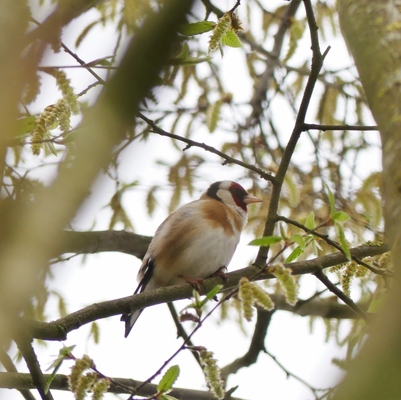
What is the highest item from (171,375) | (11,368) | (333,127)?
(333,127)

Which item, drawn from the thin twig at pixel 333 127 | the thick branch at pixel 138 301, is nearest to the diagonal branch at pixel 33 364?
the thick branch at pixel 138 301

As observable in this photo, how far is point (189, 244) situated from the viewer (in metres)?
4.58

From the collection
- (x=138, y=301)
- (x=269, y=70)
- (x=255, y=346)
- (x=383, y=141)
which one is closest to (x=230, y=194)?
(x=269, y=70)

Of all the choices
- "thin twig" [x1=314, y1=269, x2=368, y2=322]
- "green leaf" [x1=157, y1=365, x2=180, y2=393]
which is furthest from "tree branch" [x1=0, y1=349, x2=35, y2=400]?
"thin twig" [x1=314, y1=269, x2=368, y2=322]

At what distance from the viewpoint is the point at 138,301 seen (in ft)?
9.27

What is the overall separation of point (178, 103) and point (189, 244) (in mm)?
1352

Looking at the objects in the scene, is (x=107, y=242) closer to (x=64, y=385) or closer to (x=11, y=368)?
→ (x=64, y=385)

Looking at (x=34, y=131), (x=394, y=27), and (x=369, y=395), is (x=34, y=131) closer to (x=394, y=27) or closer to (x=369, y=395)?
(x=394, y=27)

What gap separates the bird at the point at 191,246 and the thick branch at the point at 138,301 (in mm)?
772

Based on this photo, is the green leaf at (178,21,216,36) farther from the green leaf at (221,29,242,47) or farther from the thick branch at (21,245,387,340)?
the thick branch at (21,245,387,340)

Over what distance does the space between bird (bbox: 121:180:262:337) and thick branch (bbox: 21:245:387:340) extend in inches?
30.4

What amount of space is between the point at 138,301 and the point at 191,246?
1751 mm

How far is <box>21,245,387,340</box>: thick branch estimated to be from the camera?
2.35 m

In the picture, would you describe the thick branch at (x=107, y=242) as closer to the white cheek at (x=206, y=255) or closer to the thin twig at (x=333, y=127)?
the white cheek at (x=206, y=255)
